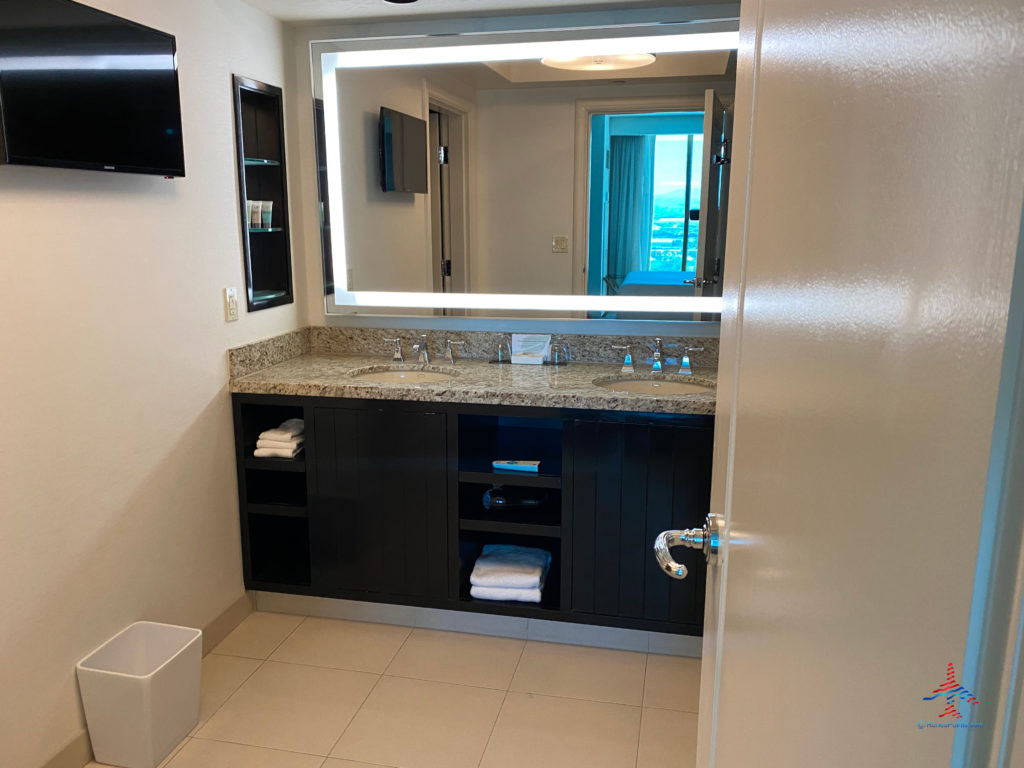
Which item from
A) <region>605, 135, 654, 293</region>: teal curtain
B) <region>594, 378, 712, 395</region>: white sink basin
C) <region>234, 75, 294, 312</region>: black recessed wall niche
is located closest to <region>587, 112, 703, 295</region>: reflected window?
<region>605, 135, 654, 293</region>: teal curtain

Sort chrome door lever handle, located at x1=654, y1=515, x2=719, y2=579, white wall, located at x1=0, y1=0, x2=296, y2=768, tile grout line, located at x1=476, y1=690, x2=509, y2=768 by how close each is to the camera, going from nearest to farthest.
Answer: chrome door lever handle, located at x1=654, y1=515, x2=719, y2=579 → white wall, located at x1=0, y1=0, x2=296, y2=768 → tile grout line, located at x1=476, y1=690, x2=509, y2=768

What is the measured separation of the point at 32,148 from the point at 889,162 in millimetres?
1905

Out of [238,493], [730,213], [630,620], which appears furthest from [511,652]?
[730,213]

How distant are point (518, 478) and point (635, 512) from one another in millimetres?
406

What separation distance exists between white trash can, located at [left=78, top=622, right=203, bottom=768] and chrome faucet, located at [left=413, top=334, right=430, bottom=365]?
1323 millimetres

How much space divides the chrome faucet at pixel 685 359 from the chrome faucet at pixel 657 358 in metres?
0.08

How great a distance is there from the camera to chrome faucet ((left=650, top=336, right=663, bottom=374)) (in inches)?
113

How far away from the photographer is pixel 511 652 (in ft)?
8.83

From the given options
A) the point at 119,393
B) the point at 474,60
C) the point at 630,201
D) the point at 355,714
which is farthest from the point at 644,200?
the point at 355,714

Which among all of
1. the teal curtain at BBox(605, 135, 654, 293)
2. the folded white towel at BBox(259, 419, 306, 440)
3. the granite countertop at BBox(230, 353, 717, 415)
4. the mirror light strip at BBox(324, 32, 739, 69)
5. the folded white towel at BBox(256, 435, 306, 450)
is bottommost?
the folded white towel at BBox(256, 435, 306, 450)

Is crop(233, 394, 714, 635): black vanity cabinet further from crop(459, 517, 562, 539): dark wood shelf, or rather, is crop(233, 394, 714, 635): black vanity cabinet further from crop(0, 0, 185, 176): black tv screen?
crop(0, 0, 185, 176): black tv screen

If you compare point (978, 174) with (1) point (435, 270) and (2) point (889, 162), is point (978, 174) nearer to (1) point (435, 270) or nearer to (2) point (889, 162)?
(2) point (889, 162)

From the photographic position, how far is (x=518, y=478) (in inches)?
103

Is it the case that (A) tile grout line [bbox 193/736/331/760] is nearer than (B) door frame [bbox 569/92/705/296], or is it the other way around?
(A) tile grout line [bbox 193/736/331/760]
